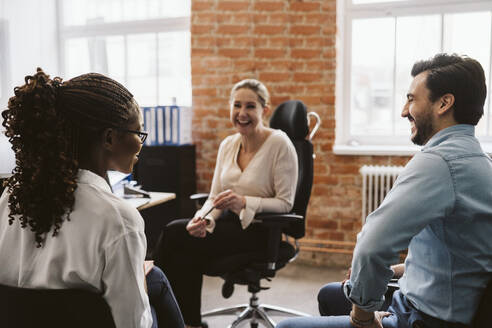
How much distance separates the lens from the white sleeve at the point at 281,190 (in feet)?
6.84

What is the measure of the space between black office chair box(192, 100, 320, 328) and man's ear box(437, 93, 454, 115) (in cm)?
96

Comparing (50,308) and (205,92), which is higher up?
(205,92)

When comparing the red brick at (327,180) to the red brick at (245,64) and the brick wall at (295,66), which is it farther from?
the red brick at (245,64)

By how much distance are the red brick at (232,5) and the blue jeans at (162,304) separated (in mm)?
2559

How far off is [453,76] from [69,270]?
1.01 m

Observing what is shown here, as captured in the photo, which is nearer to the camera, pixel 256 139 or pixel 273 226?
pixel 273 226

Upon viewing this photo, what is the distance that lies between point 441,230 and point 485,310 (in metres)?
0.19

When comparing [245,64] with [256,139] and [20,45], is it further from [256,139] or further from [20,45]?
[20,45]

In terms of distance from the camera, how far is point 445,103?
1.11 metres

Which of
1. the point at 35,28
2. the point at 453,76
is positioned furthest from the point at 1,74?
the point at 453,76

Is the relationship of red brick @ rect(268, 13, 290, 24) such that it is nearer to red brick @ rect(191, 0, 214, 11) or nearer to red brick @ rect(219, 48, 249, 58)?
red brick @ rect(219, 48, 249, 58)

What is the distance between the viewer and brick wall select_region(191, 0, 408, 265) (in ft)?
10.7

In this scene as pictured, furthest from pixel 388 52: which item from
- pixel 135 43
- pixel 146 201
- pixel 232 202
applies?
pixel 146 201

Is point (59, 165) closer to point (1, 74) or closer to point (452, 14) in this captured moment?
point (1, 74)
